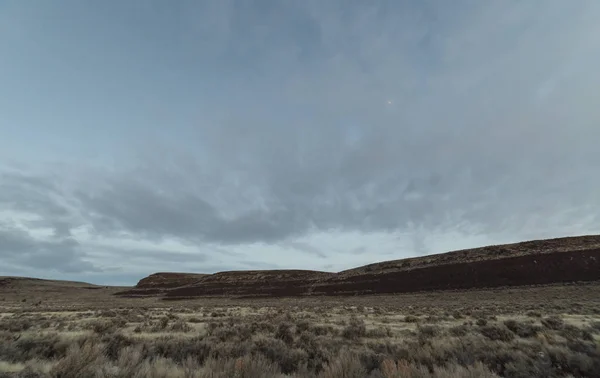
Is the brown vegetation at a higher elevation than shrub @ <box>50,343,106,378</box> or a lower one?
lower

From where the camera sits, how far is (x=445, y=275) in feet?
172

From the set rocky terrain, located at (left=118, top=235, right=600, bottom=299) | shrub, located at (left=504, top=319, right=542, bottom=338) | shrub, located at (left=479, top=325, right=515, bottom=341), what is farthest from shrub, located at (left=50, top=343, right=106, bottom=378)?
rocky terrain, located at (left=118, top=235, right=600, bottom=299)

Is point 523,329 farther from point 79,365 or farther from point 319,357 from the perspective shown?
point 79,365

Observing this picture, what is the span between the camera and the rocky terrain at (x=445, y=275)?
149ft

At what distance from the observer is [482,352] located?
8.62 meters

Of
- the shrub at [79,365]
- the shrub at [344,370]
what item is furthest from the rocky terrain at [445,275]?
the shrub at [79,365]

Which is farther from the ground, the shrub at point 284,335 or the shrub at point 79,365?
the shrub at point 79,365

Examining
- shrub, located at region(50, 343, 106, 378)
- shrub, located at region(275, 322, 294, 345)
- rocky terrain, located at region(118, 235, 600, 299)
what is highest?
rocky terrain, located at region(118, 235, 600, 299)

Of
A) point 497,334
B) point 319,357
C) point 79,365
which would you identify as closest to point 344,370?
point 319,357

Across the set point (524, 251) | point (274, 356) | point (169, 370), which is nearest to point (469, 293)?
point (524, 251)

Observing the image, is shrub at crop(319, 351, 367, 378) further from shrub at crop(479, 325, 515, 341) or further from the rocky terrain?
the rocky terrain

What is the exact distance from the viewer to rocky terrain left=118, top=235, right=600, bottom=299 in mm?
45500

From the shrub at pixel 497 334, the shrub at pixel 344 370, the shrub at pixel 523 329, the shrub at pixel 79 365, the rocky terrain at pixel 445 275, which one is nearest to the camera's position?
the shrub at pixel 79 365

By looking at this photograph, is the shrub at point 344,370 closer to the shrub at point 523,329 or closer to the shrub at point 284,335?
the shrub at point 284,335
